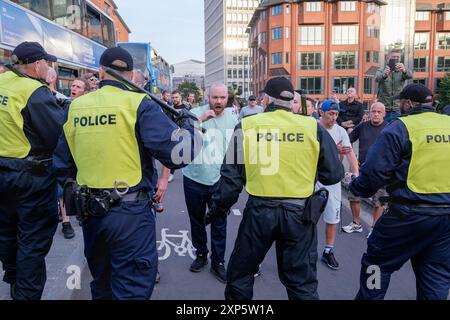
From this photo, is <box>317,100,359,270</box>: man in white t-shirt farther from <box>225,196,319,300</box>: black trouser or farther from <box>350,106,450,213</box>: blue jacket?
<box>225,196,319,300</box>: black trouser

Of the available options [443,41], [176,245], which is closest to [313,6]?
[443,41]

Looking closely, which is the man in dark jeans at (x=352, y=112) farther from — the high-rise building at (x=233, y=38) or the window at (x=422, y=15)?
the high-rise building at (x=233, y=38)

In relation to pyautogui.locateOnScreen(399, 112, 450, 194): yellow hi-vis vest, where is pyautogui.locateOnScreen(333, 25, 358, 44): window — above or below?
above

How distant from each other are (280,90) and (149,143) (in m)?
1.07

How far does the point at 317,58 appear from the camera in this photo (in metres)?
52.2

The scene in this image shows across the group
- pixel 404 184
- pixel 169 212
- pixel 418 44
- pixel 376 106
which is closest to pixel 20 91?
pixel 404 184

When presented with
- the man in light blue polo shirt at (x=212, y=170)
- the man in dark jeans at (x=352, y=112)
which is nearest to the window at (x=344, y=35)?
the man in dark jeans at (x=352, y=112)

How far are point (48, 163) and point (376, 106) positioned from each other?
4532 millimetres

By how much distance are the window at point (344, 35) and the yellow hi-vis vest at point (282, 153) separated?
53.3 m

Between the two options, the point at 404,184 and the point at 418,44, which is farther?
the point at 418,44

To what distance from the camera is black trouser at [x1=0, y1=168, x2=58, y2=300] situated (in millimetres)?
3152

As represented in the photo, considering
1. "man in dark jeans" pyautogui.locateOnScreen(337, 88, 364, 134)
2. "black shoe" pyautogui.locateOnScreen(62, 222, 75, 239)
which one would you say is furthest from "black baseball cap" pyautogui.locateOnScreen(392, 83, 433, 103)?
"man in dark jeans" pyautogui.locateOnScreen(337, 88, 364, 134)

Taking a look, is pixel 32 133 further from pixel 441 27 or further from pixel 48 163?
pixel 441 27

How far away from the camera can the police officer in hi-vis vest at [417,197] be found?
9.56 ft
